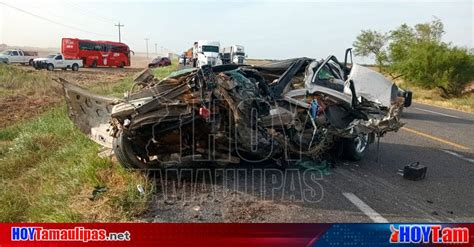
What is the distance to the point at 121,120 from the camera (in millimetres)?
4781

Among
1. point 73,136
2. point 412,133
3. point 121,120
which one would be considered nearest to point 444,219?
point 121,120

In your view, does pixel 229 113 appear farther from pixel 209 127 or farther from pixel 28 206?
pixel 28 206

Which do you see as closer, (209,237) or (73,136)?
(209,237)

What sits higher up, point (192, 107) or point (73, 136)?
point (192, 107)

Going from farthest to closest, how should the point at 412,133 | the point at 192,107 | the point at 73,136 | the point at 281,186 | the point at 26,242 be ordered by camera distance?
the point at 412,133 → the point at 73,136 → the point at 281,186 → the point at 192,107 → the point at 26,242

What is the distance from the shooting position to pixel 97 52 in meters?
50.6

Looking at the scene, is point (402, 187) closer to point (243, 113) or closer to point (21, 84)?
point (243, 113)

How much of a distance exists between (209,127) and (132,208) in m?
1.23

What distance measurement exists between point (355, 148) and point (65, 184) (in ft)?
14.5

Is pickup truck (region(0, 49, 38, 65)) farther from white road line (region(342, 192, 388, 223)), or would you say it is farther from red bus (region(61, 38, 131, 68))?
white road line (region(342, 192, 388, 223))

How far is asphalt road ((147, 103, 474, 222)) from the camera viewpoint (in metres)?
4.45

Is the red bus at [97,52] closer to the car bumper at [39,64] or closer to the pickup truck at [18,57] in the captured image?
the pickup truck at [18,57]

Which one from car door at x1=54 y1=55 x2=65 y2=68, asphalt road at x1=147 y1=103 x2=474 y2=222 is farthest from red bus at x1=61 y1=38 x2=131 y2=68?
asphalt road at x1=147 y1=103 x2=474 y2=222

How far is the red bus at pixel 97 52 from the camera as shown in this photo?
47.9m
